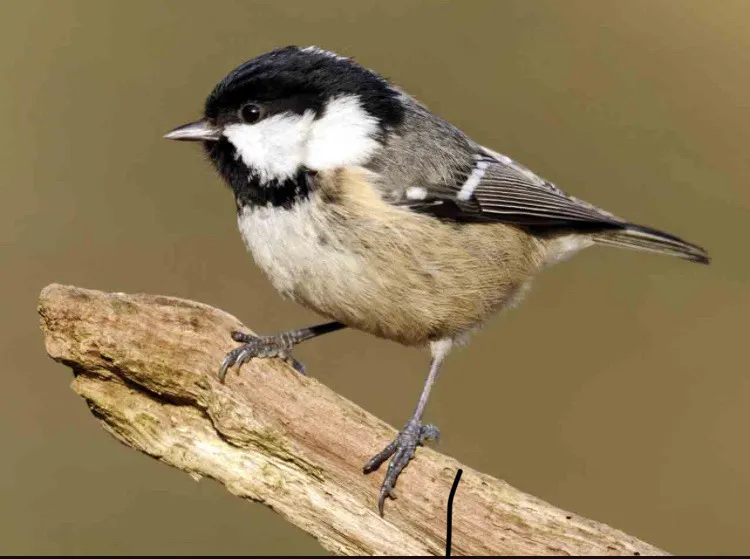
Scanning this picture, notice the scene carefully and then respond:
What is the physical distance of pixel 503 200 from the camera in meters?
2.74

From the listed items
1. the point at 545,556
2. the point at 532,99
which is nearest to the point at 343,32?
the point at 532,99

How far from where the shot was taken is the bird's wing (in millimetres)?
2584

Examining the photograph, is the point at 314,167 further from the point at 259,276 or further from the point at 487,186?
the point at 259,276

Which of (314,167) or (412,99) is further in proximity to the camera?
(412,99)

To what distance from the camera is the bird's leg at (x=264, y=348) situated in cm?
231

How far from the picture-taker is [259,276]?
4473 millimetres

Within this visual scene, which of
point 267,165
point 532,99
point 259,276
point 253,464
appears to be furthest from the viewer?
point 532,99

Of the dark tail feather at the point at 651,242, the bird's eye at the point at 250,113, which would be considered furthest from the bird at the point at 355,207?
the dark tail feather at the point at 651,242

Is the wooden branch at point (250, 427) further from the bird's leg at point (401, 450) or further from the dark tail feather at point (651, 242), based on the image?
the dark tail feather at point (651, 242)

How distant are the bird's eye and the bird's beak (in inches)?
3.2

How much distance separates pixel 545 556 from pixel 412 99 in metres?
1.39

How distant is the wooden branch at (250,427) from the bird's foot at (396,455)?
0.02 metres

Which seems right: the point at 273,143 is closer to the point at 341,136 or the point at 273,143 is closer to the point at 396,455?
the point at 341,136

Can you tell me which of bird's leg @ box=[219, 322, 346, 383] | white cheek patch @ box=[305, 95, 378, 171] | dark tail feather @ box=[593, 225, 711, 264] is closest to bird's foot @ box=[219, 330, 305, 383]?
bird's leg @ box=[219, 322, 346, 383]
